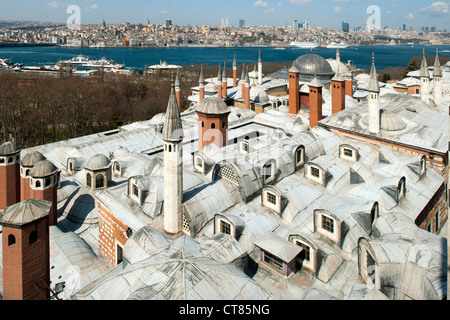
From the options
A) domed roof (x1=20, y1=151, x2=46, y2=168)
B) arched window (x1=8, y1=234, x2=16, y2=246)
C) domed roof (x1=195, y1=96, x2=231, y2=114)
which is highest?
domed roof (x1=195, y1=96, x2=231, y2=114)

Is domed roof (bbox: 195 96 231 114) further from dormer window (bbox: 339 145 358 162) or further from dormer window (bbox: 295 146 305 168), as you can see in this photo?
dormer window (bbox: 339 145 358 162)

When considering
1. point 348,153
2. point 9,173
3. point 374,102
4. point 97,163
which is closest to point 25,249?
point 97,163

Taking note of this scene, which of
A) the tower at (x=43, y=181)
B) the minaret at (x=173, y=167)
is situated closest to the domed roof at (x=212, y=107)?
the minaret at (x=173, y=167)

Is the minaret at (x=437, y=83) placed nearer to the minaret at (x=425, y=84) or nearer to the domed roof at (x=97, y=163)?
the minaret at (x=425, y=84)

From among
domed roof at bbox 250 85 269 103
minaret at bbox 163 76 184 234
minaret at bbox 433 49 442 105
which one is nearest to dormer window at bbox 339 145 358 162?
minaret at bbox 163 76 184 234

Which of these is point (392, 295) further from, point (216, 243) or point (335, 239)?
point (216, 243)

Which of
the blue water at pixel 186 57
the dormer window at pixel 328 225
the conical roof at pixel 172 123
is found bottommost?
the dormer window at pixel 328 225
